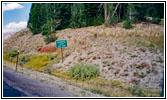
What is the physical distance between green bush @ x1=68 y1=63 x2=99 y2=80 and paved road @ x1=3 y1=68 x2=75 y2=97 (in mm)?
2419

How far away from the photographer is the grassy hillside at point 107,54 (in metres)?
13.1

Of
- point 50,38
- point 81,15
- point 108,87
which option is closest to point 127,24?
point 81,15

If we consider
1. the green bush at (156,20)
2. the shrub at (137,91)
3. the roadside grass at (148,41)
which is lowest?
the shrub at (137,91)

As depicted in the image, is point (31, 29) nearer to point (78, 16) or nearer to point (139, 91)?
point (78, 16)

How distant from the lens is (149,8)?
15031mm

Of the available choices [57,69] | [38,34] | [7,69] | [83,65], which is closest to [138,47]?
[83,65]

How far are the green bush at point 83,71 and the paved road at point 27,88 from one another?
242 centimetres

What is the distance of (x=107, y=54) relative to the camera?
627 inches

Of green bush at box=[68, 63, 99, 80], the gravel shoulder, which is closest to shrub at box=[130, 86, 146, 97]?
the gravel shoulder

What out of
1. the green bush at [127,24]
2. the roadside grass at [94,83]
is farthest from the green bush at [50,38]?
the green bush at [127,24]

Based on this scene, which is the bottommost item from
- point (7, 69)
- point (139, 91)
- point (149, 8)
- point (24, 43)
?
point (139, 91)

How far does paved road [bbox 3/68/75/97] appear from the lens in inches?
401

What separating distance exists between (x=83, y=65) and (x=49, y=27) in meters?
4.40

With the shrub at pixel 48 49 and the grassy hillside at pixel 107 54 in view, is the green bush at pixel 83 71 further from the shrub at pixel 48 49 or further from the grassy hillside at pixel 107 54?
the shrub at pixel 48 49
